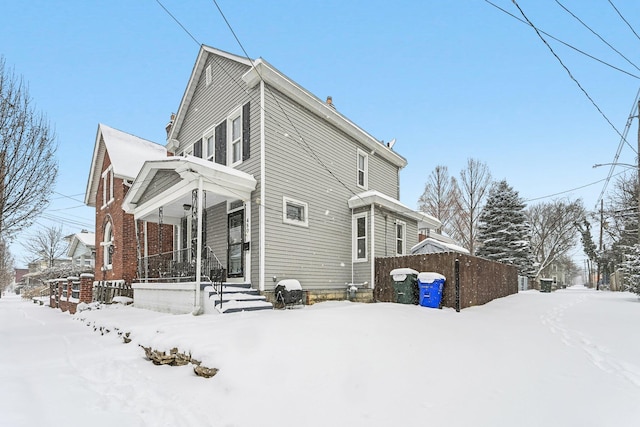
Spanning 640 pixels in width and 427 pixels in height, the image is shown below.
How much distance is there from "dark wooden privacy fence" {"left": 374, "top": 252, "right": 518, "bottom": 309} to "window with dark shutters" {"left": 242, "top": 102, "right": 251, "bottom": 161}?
5405 millimetres

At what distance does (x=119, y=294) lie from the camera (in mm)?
A: 13156

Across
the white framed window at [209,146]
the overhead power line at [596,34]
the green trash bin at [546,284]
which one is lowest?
the green trash bin at [546,284]

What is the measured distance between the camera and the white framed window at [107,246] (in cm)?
1506

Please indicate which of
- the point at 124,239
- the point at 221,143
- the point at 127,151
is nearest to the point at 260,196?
the point at 221,143

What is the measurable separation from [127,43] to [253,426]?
527 inches

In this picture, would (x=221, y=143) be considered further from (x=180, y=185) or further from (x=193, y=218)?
(x=193, y=218)

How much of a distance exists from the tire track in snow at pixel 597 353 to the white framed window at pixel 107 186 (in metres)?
16.4

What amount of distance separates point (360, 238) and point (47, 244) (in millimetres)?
38758

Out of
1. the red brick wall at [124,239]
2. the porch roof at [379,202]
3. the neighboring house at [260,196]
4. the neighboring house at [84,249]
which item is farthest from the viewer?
the neighboring house at [84,249]

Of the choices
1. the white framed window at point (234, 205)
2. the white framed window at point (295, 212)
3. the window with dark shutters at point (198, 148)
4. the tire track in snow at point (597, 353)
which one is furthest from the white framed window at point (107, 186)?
the tire track in snow at point (597, 353)

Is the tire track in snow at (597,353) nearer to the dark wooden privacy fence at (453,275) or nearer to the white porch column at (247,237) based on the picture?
the dark wooden privacy fence at (453,275)

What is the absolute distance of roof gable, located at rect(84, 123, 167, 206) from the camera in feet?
Answer: 47.8

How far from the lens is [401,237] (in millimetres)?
13547

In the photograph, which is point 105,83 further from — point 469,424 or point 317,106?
point 469,424
